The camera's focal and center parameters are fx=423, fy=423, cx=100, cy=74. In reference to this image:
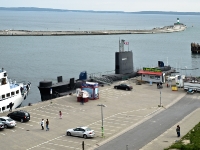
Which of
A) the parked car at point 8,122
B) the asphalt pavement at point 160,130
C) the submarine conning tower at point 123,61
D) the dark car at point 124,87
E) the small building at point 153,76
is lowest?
the asphalt pavement at point 160,130

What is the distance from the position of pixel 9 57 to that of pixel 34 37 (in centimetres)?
6012

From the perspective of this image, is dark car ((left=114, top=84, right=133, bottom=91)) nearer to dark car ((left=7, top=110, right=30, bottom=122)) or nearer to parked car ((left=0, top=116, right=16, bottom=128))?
dark car ((left=7, top=110, right=30, bottom=122))

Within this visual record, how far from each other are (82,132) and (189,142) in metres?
7.16

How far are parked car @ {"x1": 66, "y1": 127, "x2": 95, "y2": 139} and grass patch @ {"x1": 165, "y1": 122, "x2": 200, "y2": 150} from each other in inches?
227

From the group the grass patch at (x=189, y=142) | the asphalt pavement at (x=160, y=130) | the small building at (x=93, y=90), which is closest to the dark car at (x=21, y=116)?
Answer: the asphalt pavement at (x=160, y=130)

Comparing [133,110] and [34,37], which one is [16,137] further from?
[34,37]

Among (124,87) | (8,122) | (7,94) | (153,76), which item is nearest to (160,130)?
(8,122)

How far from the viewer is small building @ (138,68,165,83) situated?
50844 millimetres

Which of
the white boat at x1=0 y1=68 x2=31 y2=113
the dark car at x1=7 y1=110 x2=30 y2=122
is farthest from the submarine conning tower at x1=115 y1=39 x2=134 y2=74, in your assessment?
the dark car at x1=7 y1=110 x2=30 y2=122

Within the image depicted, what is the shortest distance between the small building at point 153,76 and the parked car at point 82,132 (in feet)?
77.8

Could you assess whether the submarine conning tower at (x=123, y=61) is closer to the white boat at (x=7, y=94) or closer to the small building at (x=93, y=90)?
the small building at (x=93, y=90)

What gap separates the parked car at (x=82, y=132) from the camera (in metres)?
28.4

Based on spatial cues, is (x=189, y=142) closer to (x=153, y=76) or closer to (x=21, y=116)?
(x=21, y=116)

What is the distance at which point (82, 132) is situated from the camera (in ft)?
93.7
